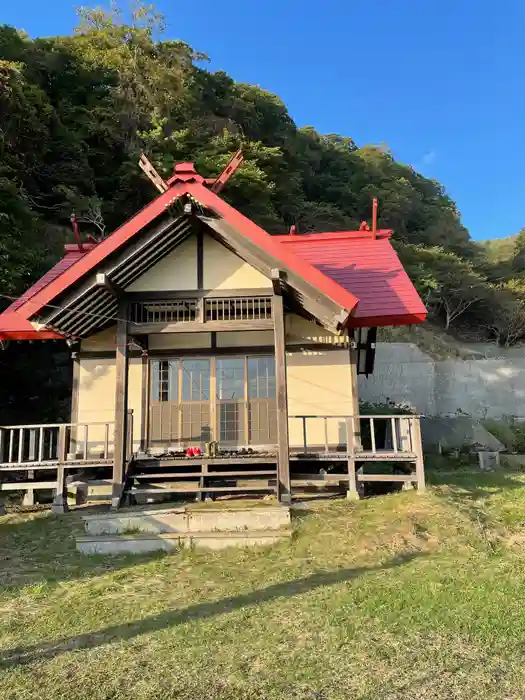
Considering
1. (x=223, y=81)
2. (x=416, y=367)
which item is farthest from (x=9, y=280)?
(x=223, y=81)

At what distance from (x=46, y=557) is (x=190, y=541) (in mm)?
1951

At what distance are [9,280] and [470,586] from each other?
13.2 m

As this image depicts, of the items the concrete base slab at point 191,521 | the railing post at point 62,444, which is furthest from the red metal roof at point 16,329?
the concrete base slab at point 191,521

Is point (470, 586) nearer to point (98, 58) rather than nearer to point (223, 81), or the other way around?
point (98, 58)

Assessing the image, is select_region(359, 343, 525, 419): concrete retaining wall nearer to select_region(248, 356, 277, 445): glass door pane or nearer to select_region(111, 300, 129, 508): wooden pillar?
select_region(248, 356, 277, 445): glass door pane

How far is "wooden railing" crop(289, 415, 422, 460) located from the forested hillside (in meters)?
9.19

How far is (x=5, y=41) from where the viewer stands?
2398cm

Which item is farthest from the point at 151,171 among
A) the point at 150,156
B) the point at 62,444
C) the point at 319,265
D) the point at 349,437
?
the point at 150,156

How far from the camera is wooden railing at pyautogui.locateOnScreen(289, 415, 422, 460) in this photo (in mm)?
9148

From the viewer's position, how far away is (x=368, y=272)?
11.8 m

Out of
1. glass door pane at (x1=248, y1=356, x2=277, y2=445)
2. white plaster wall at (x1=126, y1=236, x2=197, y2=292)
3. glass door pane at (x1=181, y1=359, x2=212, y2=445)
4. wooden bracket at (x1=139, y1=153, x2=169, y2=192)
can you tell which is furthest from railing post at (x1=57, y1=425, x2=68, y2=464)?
wooden bracket at (x1=139, y1=153, x2=169, y2=192)

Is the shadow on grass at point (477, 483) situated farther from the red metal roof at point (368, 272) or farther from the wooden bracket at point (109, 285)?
the wooden bracket at point (109, 285)

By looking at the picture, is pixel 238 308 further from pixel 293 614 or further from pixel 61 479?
pixel 293 614

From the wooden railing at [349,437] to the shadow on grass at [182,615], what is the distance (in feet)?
9.84
